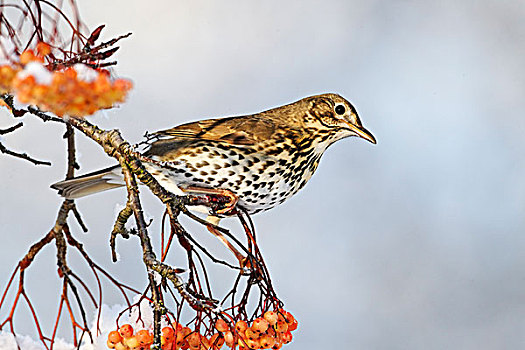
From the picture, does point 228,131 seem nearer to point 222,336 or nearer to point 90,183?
point 90,183

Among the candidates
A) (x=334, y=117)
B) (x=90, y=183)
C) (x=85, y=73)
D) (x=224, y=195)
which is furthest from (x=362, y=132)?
(x=85, y=73)

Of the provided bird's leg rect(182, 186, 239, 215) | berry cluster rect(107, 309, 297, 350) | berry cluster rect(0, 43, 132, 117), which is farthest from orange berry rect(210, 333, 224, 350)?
berry cluster rect(0, 43, 132, 117)

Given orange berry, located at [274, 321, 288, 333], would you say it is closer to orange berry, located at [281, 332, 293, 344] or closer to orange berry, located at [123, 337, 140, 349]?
orange berry, located at [281, 332, 293, 344]

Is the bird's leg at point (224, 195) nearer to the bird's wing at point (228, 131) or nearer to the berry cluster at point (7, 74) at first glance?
the bird's wing at point (228, 131)

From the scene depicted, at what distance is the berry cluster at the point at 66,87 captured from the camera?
0.30 metres

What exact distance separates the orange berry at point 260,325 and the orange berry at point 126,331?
0.09 meters

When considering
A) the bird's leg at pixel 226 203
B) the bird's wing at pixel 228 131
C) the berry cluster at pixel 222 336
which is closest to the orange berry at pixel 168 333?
the berry cluster at pixel 222 336

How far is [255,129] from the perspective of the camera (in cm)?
66

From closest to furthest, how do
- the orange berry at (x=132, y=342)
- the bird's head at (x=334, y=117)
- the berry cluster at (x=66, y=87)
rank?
1. the berry cluster at (x=66, y=87)
2. the orange berry at (x=132, y=342)
3. the bird's head at (x=334, y=117)

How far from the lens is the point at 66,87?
0.99 ft

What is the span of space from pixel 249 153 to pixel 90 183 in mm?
153

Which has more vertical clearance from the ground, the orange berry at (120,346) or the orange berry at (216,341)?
the orange berry at (216,341)

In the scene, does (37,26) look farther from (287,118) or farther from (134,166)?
(287,118)

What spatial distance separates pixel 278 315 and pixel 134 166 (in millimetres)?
176
